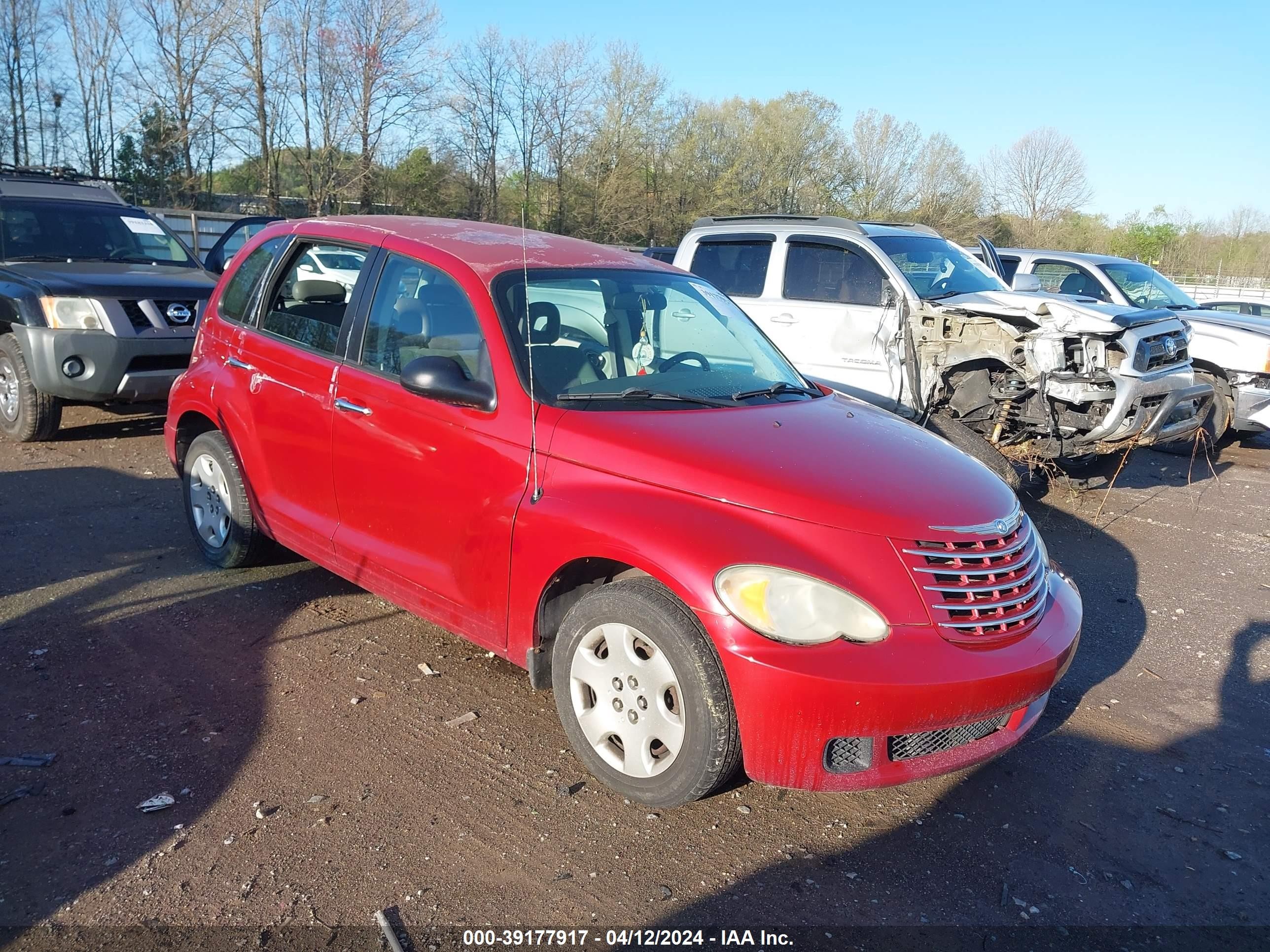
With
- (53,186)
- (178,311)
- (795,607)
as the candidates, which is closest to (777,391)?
(795,607)

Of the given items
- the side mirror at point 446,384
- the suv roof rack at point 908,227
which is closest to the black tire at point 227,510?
the side mirror at point 446,384

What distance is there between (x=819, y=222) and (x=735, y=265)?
2.63ft

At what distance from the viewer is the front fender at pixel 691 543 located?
115 inches

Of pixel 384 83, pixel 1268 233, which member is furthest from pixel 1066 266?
pixel 1268 233

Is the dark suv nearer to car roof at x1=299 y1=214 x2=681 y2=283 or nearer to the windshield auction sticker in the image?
the windshield auction sticker

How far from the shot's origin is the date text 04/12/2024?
2615mm

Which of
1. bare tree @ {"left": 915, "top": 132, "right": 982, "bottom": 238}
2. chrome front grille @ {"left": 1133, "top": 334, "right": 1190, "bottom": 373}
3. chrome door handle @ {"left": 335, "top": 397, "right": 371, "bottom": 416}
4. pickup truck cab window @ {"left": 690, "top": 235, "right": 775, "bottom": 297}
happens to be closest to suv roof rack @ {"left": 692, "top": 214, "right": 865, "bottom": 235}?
pickup truck cab window @ {"left": 690, "top": 235, "right": 775, "bottom": 297}

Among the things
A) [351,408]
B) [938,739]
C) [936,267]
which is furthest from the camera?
[936,267]

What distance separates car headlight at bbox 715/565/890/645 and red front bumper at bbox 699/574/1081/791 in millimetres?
33

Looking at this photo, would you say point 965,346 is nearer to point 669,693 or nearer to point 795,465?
point 795,465

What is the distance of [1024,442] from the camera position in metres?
7.42

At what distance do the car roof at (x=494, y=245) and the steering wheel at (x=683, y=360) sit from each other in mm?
535

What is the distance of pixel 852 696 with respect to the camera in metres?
2.80

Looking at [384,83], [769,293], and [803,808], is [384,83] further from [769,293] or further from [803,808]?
[803,808]
